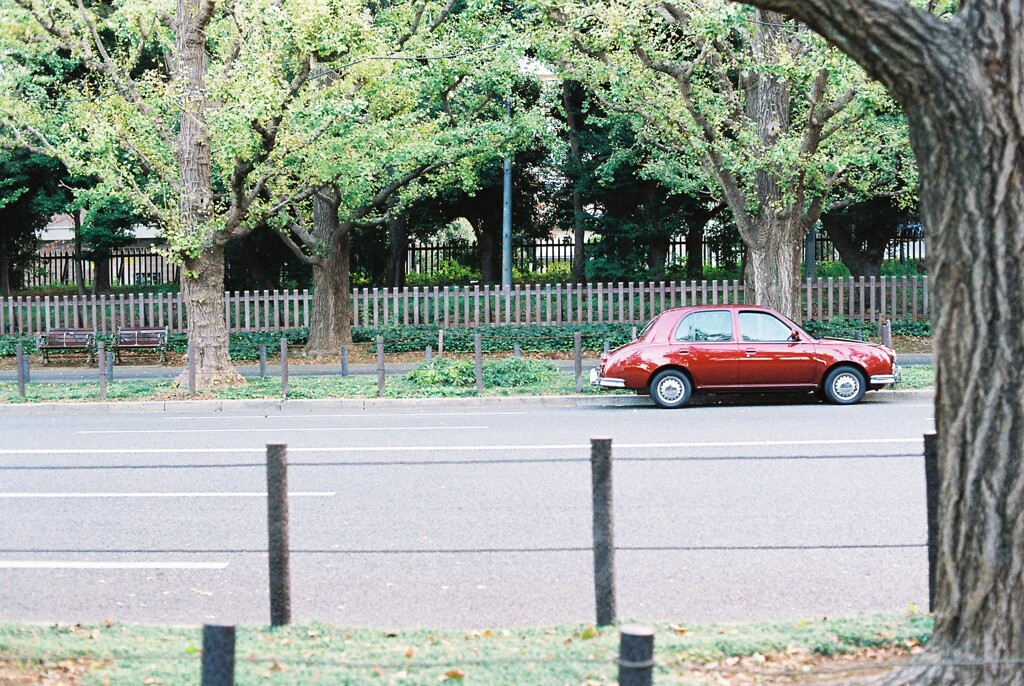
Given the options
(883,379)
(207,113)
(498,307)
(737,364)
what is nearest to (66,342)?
(498,307)

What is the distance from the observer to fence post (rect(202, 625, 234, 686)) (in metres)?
3.51

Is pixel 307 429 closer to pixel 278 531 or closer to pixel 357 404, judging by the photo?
pixel 357 404

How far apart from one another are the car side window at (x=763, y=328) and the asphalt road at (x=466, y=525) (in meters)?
2.66

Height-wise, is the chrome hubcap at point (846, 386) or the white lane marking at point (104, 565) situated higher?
the chrome hubcap at point (846, 386)

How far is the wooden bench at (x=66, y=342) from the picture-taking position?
26516 mm

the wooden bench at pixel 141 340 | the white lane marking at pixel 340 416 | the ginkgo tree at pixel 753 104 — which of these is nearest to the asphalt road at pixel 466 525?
the white lane marking at pixel 340 416

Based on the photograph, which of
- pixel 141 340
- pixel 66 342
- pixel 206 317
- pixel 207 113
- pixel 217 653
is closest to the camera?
pixel 217 653

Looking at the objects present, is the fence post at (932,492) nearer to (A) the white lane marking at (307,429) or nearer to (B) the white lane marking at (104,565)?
(B) the white lane marking at (104,565)

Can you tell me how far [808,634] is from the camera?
521 centimetres

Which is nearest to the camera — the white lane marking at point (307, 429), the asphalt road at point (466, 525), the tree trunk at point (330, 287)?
the asphalt road at point (466, 525)

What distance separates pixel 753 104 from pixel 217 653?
1922 cm

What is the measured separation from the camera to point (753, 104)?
2100 centimetres

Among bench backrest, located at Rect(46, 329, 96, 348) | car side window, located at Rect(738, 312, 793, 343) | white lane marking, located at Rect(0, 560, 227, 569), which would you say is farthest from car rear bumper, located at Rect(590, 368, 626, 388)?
bench backrest, located at Rect(46, 329, 96, 348)

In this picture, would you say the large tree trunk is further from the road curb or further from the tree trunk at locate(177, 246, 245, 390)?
the road curb
